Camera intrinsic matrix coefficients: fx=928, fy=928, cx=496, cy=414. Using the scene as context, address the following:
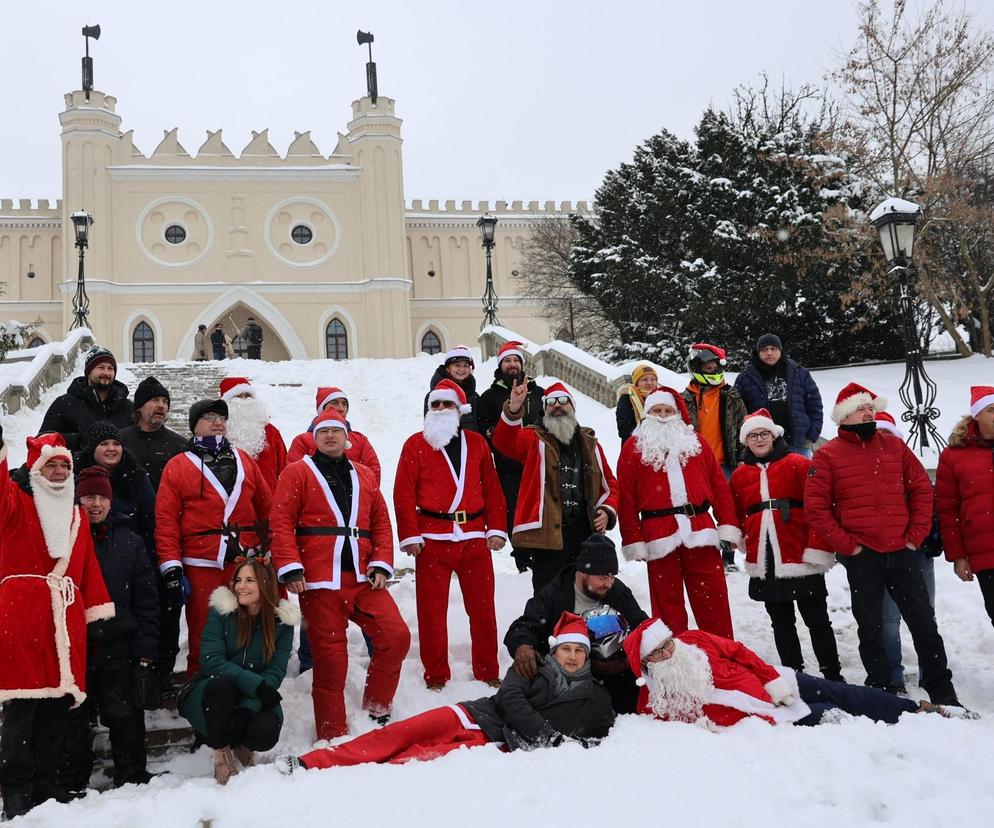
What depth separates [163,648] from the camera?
221 inches

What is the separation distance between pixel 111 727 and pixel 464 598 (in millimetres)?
2201

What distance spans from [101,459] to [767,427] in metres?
4.22

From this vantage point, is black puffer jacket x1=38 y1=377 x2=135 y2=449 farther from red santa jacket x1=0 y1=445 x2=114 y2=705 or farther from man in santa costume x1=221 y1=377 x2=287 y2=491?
red santa jacket x1=0 y1=445 x2=114 y2=705

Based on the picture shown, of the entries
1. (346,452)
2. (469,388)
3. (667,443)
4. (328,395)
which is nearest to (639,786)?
(667,443)

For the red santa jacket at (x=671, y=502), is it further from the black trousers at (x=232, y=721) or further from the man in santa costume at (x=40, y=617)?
the man in santa costume at (x=40, y=617)

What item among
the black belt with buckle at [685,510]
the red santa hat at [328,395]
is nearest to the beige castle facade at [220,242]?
the red santa hat at [328,395]

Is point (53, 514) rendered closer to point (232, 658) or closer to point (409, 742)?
point (232, 658)

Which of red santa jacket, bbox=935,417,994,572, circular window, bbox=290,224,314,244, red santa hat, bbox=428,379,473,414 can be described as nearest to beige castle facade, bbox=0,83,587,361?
circular window, bbox=290,224,314,244

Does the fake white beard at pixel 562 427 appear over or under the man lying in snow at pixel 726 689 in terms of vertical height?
over

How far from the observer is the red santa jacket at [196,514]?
215 inches

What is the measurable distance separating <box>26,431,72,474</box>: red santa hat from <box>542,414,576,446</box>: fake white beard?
9.98 feet

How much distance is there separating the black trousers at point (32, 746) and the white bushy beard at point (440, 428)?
2.63 meters

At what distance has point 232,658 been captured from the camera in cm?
494

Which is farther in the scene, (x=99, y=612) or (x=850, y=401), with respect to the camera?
(x=850, y=401)
